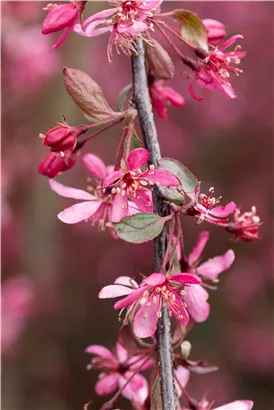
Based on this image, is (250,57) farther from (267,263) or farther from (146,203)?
(146,203)

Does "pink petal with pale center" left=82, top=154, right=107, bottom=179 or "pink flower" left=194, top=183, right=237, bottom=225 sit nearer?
"pink flower" left=194, top=183, right=237, bottom=225

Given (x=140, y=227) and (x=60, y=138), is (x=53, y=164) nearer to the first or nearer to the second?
(x=60, y=138)

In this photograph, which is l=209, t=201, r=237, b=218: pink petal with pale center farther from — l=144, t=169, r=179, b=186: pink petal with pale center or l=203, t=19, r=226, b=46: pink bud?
l=203, t=19, r=226, b=46: pink bud

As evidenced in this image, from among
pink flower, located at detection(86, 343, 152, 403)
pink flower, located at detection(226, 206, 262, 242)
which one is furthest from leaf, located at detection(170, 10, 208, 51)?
pink flower, located at detection(86, 343, 152, 403)

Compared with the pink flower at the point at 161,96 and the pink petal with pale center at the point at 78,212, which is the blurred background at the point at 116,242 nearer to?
the pink flower at the point at 161,96

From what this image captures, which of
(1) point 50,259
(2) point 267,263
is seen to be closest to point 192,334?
(2) point 267,263
